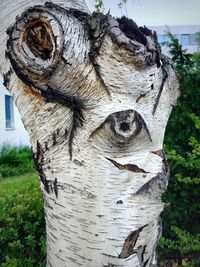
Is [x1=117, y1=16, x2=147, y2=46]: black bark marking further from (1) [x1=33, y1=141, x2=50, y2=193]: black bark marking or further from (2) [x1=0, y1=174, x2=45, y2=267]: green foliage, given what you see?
(2) [x1=0, y1=174, x2=45, y2=267]: green foliage

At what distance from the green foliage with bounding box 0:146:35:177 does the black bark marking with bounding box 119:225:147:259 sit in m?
10.6

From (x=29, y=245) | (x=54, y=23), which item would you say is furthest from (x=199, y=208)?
(x=54, y=23)

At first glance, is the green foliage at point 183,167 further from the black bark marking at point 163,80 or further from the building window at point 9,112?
the building window at point 9,112

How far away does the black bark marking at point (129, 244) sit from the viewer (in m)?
1.78

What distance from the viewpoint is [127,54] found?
1.69 m

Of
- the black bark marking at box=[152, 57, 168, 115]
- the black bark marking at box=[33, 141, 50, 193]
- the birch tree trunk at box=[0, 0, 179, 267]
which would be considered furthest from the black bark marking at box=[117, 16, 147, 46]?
the black bark marking at box=[33, 141, 50, 193]

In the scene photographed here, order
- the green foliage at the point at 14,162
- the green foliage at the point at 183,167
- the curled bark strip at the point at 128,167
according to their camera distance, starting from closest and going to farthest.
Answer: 1. the curled bark strip at the point at 128,167
2. the green foliage at the point at 183,167
3. the green foliage at the point at 14,162

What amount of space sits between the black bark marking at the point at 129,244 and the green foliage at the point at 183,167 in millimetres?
2267

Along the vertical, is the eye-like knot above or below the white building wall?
above

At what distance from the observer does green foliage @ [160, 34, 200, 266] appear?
412cm

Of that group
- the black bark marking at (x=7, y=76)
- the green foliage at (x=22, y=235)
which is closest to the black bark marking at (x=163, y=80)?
the black bark marking at (x=7, y=76)

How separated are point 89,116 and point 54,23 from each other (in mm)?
367

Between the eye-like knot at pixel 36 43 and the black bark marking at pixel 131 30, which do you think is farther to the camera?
the black bark marking at pixel 131 30

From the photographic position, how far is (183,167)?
441 cm
